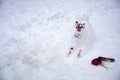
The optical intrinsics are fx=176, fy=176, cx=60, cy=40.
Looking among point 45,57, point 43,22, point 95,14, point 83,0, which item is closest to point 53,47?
point 45,57

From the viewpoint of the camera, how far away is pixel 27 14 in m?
5.07

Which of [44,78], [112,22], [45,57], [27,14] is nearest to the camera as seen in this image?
[44,78]

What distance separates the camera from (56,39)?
4.23m

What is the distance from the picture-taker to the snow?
11.5 feet

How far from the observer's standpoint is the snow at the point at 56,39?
138 inches

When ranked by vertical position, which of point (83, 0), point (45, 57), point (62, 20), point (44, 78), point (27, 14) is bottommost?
point (44, 78)

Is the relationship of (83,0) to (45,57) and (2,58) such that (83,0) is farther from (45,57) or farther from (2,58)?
(2,58)

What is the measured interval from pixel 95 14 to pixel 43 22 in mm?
1417

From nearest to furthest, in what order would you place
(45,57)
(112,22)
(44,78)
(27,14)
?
1. (44,78)
2. (45,57)
3. (112,22)
4. (27,14)

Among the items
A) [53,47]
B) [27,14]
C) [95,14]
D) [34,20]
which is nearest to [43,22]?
[34,20]

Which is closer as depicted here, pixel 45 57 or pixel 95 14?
pixel 45 57

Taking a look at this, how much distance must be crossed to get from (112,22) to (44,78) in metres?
2.25

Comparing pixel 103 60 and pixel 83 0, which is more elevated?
pixel 83 0

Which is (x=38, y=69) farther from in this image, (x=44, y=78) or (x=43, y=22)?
(x=43, y=22)
